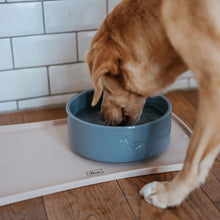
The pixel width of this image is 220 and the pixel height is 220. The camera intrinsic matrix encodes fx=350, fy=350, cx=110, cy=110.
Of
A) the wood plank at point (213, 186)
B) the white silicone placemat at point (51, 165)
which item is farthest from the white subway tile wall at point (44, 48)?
the wood plank at point (213, 186)

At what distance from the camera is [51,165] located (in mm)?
1480

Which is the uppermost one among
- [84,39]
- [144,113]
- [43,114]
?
[84,39]

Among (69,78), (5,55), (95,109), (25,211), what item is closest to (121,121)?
(95,109)

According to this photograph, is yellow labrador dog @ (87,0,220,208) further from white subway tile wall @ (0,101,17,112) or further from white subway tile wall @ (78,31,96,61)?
white subway tile wall @ (0,101,17,112)

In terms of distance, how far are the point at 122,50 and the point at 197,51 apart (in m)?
0.28

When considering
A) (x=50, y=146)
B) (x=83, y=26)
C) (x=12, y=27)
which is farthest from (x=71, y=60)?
(x=50, y=146)

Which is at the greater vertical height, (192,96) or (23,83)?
(23,83)

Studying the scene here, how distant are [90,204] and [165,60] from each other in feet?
1.92

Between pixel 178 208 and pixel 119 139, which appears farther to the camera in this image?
pixel 119 139

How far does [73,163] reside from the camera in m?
1.49

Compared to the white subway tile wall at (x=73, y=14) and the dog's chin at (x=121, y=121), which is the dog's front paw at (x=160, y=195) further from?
the white subway tile wall at (x=73, y=14)

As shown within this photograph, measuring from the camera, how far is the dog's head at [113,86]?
1205mm

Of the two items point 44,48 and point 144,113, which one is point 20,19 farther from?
point 144,113

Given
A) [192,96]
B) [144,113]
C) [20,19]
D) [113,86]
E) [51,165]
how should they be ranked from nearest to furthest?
[113,86]
[51,165]
[144,113]
[20,19]
[192,96]
